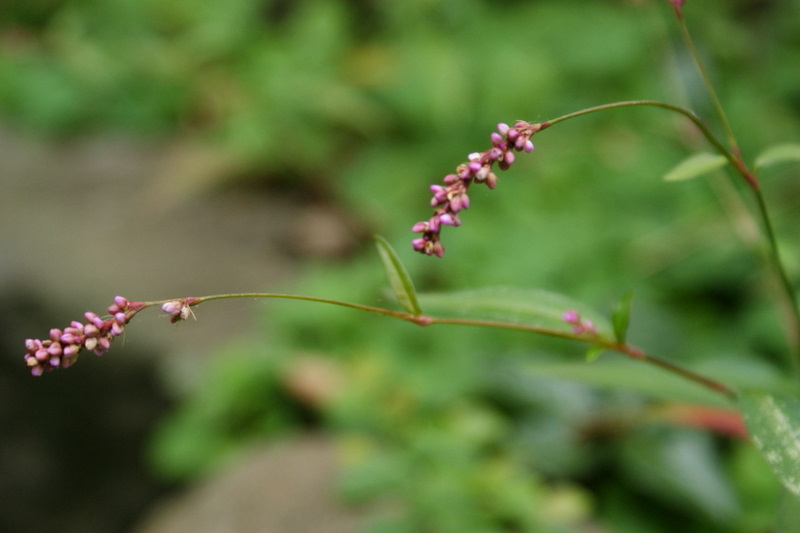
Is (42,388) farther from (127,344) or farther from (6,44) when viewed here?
(6,44)

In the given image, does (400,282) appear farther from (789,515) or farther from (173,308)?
(789,515)

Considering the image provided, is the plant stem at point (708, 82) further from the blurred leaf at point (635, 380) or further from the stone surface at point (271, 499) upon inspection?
the stone surface at point (271, 499)

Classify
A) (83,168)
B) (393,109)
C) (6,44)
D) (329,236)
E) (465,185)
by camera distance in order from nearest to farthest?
(465,185) < (329,236) < (393,109) < (83,168) < (6,44)

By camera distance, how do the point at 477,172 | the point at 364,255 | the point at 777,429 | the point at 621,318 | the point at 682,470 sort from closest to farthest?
the point at 477,172, the point at 777,429, the point at 621,318, the point at 682,470, the point at 364,255

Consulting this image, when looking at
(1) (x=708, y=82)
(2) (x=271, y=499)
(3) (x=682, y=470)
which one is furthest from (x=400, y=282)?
(2) (x=271, y=499)

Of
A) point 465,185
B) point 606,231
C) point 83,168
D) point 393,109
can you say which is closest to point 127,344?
point 83,168

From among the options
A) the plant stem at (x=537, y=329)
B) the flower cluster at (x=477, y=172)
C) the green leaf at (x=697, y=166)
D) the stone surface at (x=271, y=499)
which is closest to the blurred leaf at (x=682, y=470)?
the stone surface at (x=271, y=499)
